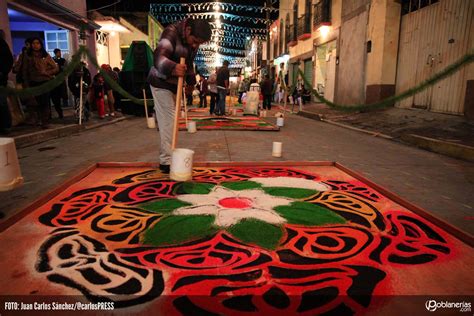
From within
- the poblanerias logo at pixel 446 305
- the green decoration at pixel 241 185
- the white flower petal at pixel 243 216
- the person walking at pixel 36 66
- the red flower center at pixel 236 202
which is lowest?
the poblanerias logo at pixel 446 305

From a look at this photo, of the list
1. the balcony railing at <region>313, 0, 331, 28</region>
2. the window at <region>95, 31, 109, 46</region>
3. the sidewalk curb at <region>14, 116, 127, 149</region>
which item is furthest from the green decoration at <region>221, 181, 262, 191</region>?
the window at <region>95, 31, 109, 46</region>

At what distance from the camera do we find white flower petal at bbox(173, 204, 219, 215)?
107 inches

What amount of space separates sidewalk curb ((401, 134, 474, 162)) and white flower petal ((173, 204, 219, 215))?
4458mm

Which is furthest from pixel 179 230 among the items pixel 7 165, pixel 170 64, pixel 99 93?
pixel 99 93

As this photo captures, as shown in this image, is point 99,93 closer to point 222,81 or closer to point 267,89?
point 222,81

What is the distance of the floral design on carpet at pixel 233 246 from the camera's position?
1.69 metres

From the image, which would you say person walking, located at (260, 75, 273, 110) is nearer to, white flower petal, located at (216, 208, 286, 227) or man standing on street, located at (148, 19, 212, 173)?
man standing on street, located at (148, 19, 212, 173)

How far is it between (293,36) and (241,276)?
80.7 ft

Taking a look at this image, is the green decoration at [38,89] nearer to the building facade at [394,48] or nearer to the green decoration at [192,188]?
the green decoration at [192,188]

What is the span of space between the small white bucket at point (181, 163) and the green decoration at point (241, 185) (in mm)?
480

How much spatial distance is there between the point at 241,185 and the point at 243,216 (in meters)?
0.85

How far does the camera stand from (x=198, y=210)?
2.79 metres

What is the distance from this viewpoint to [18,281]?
1.78 m

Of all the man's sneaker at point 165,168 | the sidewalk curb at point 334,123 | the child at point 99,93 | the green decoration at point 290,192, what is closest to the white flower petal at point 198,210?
the green decoration at point 290,192
